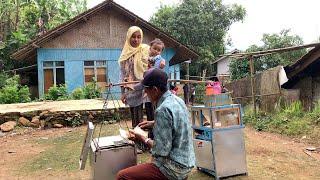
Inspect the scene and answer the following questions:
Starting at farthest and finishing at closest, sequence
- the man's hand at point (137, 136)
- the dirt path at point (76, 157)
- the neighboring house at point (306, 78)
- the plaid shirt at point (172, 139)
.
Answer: the neighboring house at point (306, 78)
the dirt path at point (76, 157)
the man's hand at point (137, 136)
the plaid shirt at point (172, 139)

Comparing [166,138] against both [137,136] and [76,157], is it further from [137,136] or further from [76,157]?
[76,157]

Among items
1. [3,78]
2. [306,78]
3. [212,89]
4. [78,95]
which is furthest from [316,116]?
[3,78]

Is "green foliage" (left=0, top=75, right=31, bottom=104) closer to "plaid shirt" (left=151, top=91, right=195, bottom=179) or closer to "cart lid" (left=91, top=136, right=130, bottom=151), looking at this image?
"cart lid" (left=91, top=136, right=130, bottom=151)

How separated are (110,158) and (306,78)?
28.6 ft

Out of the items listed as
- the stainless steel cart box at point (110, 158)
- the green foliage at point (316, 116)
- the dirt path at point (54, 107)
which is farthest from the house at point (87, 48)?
the stainless steel cart box at point (110, 158)

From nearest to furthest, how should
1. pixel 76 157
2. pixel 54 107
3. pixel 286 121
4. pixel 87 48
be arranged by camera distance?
1. pixel 76 157
2. pixel 286 121
3. pixel 54 107
4. pixel 87 48

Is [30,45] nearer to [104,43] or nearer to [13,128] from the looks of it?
[104,43]

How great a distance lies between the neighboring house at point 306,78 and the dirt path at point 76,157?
261 cm

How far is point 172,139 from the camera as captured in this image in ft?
10.2

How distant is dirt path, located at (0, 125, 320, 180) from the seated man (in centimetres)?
172

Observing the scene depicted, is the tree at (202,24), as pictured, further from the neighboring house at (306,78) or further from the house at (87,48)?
the neighboring house at (306,78)

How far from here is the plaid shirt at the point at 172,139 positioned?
3.04 meters

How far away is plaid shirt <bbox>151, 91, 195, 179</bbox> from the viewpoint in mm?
3041

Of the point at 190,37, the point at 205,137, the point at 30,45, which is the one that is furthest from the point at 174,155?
the point at 190,37
